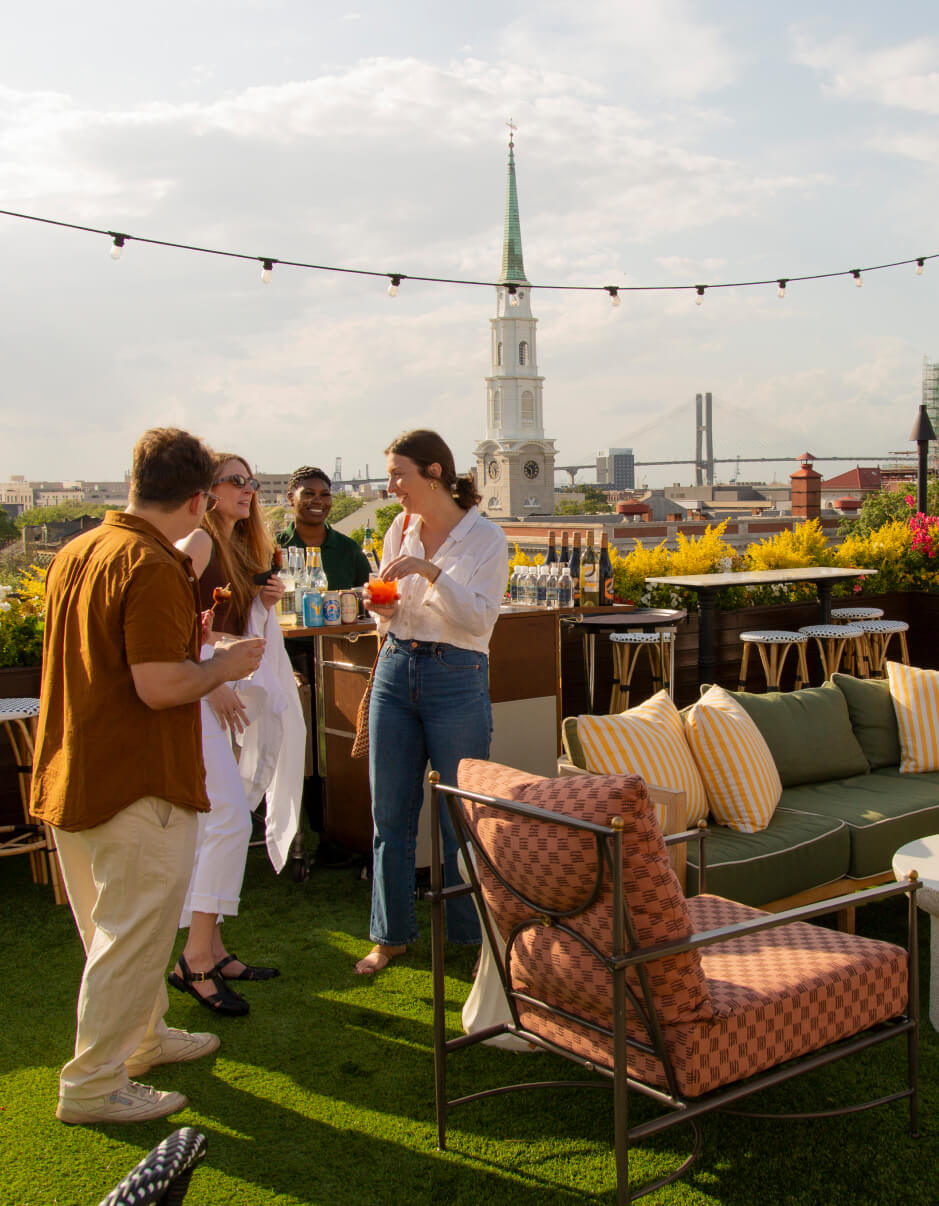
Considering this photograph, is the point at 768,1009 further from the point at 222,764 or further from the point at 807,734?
the point at 807,734

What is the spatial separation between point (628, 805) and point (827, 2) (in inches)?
249

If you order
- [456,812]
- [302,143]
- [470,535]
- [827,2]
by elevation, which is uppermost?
[827,2]

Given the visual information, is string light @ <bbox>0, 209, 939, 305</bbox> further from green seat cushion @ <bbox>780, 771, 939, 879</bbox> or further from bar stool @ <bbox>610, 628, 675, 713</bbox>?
green seat cushion @ <bbox>780, 771, 939, 879</bbox>

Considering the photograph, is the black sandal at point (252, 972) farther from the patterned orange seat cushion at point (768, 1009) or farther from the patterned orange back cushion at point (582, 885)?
the patterned orange back cushion at point (582, 885)

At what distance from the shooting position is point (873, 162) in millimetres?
9344

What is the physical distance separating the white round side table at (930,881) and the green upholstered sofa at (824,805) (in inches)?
14.4

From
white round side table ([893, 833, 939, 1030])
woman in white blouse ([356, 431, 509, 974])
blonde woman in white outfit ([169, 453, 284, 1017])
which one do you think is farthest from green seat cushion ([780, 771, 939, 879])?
blonde woman in white outfit ([169, 453, 284, 1017])

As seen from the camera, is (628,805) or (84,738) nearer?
(628,805)

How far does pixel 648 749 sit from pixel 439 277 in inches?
219

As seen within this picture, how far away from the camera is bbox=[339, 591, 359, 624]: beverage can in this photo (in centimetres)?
429

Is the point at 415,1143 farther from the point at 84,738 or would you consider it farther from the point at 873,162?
the point at 873,162

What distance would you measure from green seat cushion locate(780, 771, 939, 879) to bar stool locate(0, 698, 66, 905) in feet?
9.56

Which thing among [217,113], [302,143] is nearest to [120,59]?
[217,113]

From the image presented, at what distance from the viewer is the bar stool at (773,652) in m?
7.29
